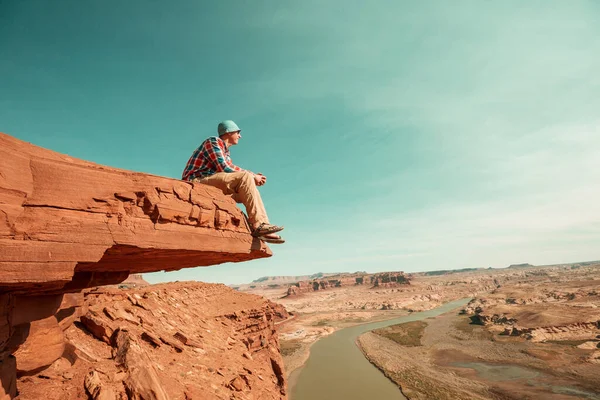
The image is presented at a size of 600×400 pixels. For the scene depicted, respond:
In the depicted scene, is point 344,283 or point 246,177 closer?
point 246,177

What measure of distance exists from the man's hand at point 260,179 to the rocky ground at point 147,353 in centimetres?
392

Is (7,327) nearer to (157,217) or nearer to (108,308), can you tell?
(157,217)

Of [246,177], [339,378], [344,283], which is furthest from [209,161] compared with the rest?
[344,283]

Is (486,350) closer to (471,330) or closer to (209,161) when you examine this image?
(471,330)

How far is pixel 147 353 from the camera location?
6.86 meters

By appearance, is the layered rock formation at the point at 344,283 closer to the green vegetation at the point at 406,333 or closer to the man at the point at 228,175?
the green vegetation at the point at 406,333

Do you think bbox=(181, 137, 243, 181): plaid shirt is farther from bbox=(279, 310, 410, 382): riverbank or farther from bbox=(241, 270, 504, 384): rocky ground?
bbox=(241, 270, 504, 384): rocky ground

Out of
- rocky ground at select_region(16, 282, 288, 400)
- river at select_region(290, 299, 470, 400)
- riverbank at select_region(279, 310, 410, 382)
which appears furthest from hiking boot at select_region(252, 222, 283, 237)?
riverbank at select_region(279, 310, 410, 382)

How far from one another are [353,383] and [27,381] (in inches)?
1181

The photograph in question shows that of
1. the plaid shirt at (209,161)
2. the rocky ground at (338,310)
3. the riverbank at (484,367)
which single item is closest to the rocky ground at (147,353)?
the plaid shirt at (209,161)

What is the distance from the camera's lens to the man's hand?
528 cm

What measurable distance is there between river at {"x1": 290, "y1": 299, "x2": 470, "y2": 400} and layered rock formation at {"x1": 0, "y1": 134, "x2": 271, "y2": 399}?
86.3 feet

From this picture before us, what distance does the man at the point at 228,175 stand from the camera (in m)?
4.93

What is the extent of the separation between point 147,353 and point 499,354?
3854cm
